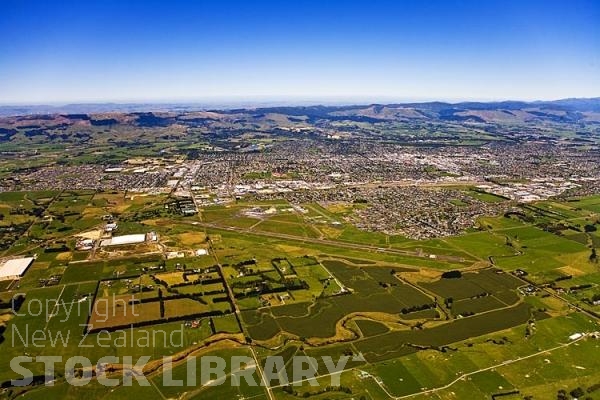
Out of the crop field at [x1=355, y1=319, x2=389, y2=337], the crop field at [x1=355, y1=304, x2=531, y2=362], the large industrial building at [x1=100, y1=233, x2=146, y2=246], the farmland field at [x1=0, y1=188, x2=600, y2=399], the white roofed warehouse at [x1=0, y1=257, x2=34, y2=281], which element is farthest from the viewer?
the large industrial building at [x1=100, y1=233, x2=146, y2=246]

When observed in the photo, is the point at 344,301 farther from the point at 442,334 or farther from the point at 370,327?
the point at 442,334

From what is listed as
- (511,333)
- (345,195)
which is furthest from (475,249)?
(345,195)

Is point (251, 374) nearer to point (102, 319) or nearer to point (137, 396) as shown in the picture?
point (137, 396)

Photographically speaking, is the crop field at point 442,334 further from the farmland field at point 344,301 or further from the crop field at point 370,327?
the crop field at point 370,327

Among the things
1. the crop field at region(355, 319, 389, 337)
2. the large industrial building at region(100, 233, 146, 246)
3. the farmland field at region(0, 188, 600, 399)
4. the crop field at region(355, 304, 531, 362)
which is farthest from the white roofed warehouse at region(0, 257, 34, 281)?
the crop field at region(355, 304, 531, 362)

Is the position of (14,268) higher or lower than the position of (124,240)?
lower

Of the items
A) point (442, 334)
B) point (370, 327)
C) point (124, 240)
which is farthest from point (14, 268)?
point (442, 334)

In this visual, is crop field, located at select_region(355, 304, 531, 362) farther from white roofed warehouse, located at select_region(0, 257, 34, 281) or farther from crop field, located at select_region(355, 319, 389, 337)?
white roofed warehouse, located at select_region(0, 257, 34, 281)

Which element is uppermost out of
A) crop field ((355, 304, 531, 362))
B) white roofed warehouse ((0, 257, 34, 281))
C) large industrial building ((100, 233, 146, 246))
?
large industrial building ((100, 233, 146, 246))
